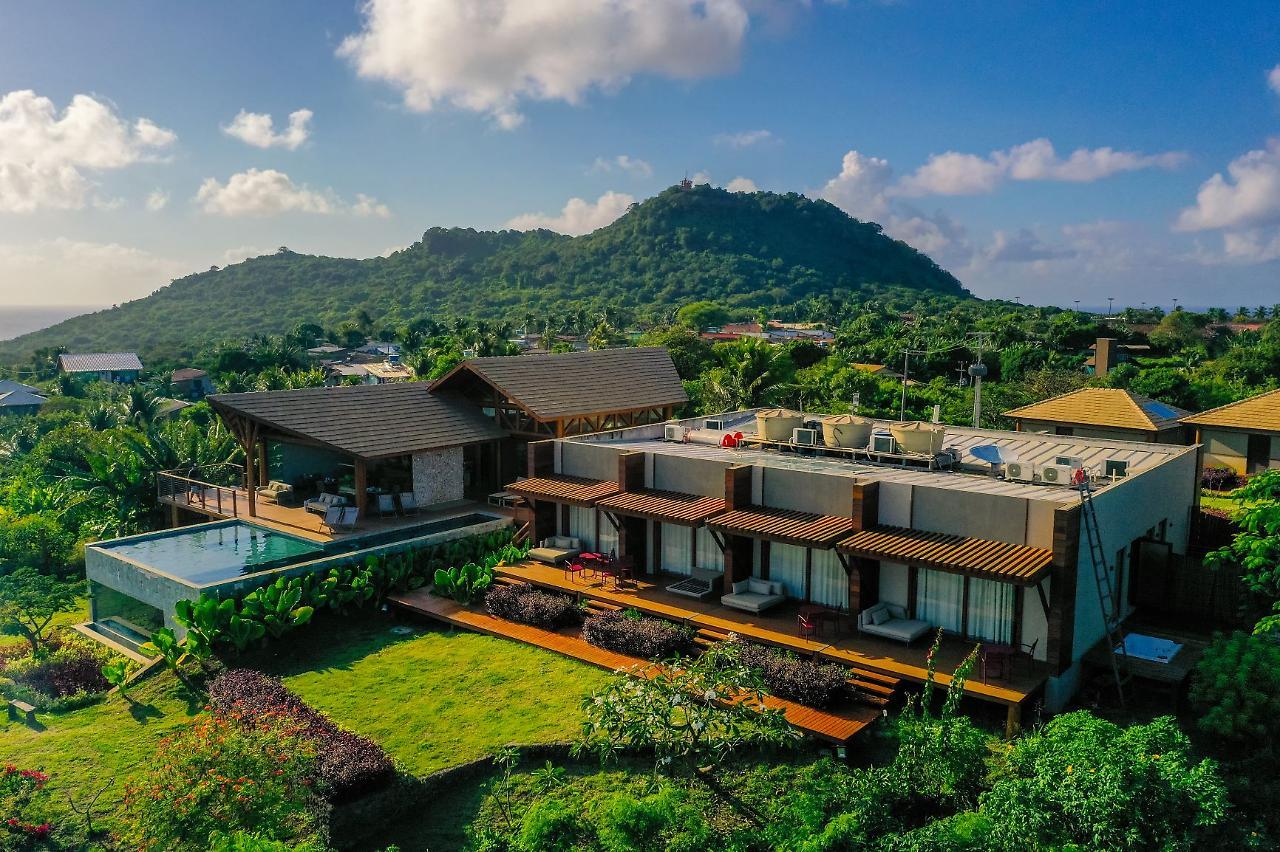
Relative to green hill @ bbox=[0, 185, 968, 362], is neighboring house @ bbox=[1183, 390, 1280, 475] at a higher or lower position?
lower

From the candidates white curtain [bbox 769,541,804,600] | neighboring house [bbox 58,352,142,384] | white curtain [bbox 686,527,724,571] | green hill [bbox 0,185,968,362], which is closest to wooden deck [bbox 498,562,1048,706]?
white curtain [bbox 769,541,804,600]

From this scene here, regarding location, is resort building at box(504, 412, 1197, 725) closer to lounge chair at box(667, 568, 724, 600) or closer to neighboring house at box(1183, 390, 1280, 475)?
lounge chair at box(667, 568, 724, 600)

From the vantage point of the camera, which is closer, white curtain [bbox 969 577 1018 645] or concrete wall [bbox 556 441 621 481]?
white curtain [bbox 969 577 1018 645]

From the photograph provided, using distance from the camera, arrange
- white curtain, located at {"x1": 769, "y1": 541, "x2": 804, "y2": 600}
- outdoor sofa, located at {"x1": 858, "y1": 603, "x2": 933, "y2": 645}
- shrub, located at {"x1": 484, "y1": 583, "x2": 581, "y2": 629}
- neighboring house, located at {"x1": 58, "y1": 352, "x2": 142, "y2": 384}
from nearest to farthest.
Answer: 1. outdoor sofa, located at {"x1": 858, "y1": 603, "x2": 933, "y2": 645}
2. white curtain, located at {"x1": 769, "y1": 541, "x2": 804, "y2": 600}
3. shrub, located at {"x1": 484, "y1": 583, "x2": 581, "y2": 629}
4. neighboring house, located at {"x1": 58, "y1": 352, "x2": 142, "y2": 384}

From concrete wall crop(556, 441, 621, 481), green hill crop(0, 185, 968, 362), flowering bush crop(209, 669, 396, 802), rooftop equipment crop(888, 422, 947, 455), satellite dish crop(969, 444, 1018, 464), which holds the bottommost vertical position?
flowering bush crop(209, 669, 396, 802)

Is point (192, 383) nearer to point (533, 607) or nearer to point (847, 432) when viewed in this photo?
point (533, 607)

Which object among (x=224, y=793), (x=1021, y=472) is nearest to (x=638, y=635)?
(x=224, y=793)

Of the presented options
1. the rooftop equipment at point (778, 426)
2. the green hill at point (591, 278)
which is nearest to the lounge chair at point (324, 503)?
the rooftop equipment at point (778, 426)
